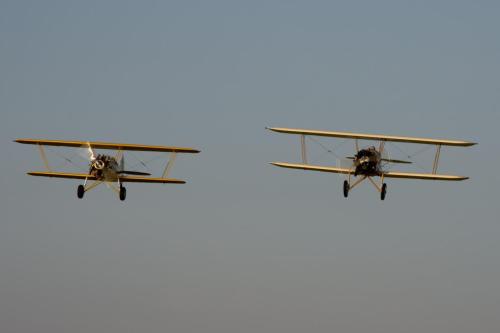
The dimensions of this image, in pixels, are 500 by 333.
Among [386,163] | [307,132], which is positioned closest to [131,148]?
[307,132]

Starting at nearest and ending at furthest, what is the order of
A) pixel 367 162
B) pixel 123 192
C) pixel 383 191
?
pixel 367 162 → pixel 383 191 → pixel 123 192

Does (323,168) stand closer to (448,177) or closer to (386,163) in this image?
(386,163)

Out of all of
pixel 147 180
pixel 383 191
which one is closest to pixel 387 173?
pixel 383 191

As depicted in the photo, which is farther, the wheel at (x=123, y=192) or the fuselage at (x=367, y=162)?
the wheel at (x=123, y=192)

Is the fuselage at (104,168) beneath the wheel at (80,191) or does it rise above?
above

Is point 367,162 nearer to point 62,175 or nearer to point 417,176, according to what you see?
point 417,176

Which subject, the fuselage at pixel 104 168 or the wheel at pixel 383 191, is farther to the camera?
the wheel at pixel 383 191

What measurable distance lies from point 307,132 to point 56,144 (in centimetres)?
1213

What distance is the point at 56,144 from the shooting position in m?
41.6

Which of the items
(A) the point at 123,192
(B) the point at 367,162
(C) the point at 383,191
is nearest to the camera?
(B) the point at 367,162

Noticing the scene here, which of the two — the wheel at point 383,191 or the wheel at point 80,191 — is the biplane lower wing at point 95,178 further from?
the wheel at point 383,191

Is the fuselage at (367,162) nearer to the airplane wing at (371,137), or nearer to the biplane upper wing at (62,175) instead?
the airplane wing at (371,137)

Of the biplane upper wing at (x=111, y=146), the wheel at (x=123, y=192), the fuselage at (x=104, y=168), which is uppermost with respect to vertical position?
the biplane upper wing at (x=111, y=146)

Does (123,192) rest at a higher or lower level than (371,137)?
lower
